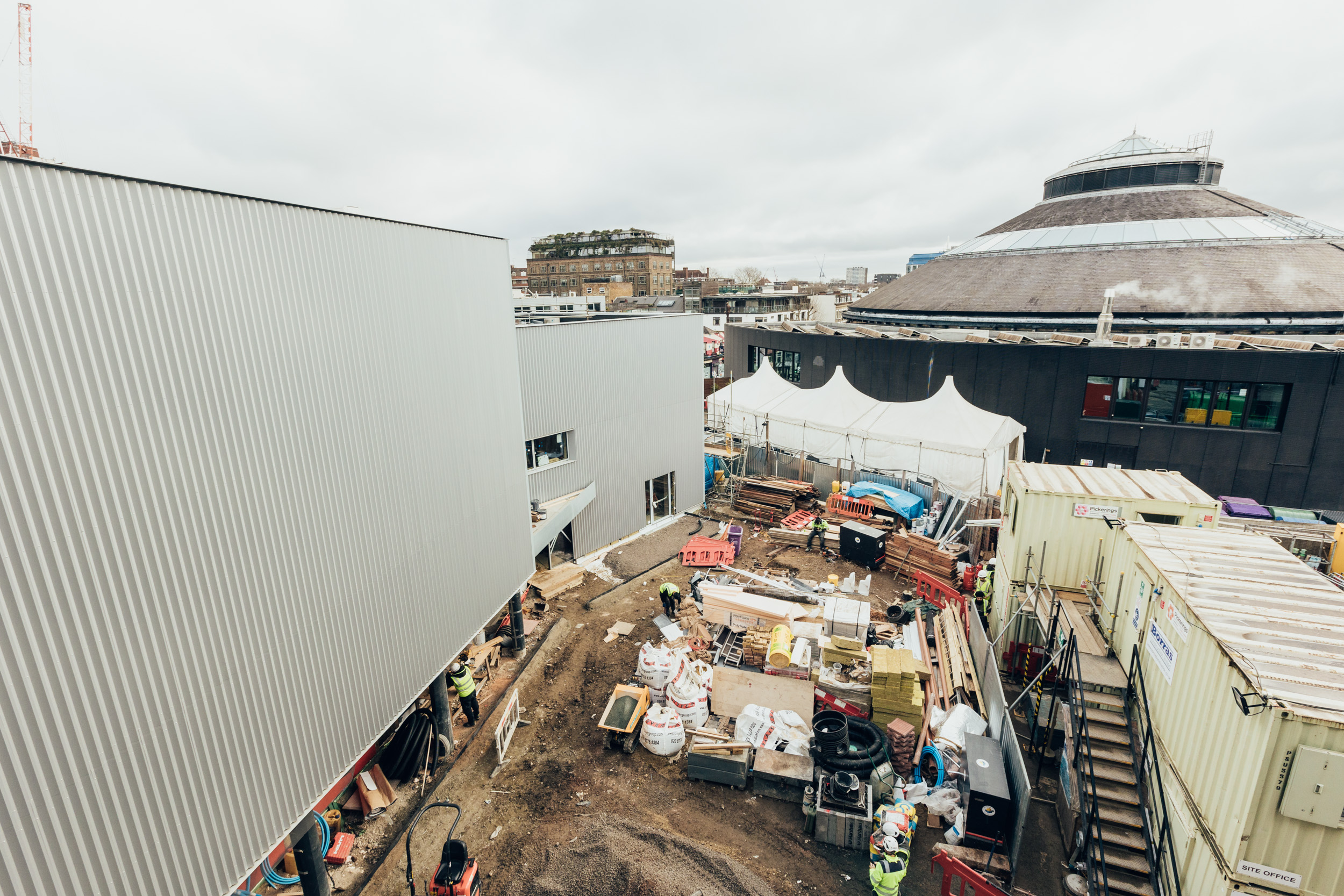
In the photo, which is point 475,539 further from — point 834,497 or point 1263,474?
point 1263,474

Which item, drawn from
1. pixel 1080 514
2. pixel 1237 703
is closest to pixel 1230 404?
pixel 1080 514

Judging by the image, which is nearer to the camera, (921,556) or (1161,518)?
(1161,518)

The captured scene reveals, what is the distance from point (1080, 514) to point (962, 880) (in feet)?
25.8

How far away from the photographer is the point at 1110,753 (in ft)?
31.1

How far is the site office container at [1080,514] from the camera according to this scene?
12.0 metres

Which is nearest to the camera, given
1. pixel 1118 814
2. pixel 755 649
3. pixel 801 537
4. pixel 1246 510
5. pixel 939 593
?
pixel 1118 814

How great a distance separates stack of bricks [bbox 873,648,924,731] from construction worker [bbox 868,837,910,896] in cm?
312

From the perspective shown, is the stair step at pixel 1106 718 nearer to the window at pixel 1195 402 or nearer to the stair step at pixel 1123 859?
the stair step at pixel 1123 859

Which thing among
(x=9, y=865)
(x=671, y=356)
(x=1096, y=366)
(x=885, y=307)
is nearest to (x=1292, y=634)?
(x=9, y=865)

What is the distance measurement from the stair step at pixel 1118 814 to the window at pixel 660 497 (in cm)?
1605

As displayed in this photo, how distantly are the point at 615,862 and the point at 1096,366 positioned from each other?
25.9 metres


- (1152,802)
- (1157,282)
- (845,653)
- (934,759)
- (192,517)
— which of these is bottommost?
(934,759)

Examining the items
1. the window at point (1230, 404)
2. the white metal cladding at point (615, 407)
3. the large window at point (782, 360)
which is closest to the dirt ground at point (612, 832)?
the white metal cladding at point (615, 407)

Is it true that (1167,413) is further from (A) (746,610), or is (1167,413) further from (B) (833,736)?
(B) (833,736)
